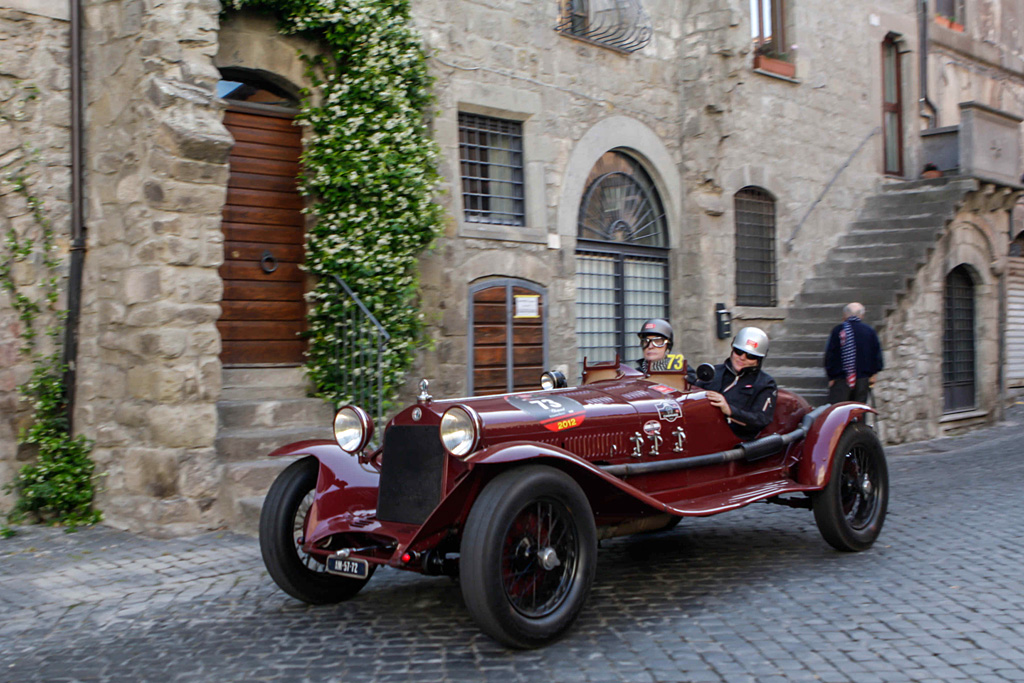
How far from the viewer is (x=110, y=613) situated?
4992 mm

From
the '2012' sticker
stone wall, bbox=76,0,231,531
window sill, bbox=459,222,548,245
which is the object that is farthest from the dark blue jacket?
stone wall, bbox=76,0,231,531

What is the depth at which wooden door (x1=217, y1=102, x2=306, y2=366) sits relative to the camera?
8109mm

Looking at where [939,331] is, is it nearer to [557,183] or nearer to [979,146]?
[979,146]

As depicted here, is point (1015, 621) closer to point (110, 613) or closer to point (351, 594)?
point (351, 594)

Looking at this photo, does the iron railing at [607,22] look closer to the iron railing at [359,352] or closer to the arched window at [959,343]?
the iron railing at [359,352]

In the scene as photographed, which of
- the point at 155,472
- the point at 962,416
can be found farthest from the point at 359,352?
the point at 962,416

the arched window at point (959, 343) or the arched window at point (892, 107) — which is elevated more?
the arched window at point (892, 107)

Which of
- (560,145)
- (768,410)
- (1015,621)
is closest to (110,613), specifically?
(768,410)

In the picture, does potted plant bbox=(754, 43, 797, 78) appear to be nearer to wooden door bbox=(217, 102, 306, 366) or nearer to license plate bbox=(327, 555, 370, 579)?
wooden door bbox=(217, 102, 306, 366)

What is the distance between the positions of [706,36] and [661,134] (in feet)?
4.32

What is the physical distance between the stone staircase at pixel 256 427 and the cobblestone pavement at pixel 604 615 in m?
0.29

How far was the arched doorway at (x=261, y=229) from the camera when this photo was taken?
8109 millimetres

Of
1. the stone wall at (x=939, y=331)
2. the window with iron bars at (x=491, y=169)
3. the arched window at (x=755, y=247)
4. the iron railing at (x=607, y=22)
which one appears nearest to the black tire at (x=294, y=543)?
the window with iron bars at (x=491, y=169)

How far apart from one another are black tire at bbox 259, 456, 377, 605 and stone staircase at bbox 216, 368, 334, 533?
68.2 inches
